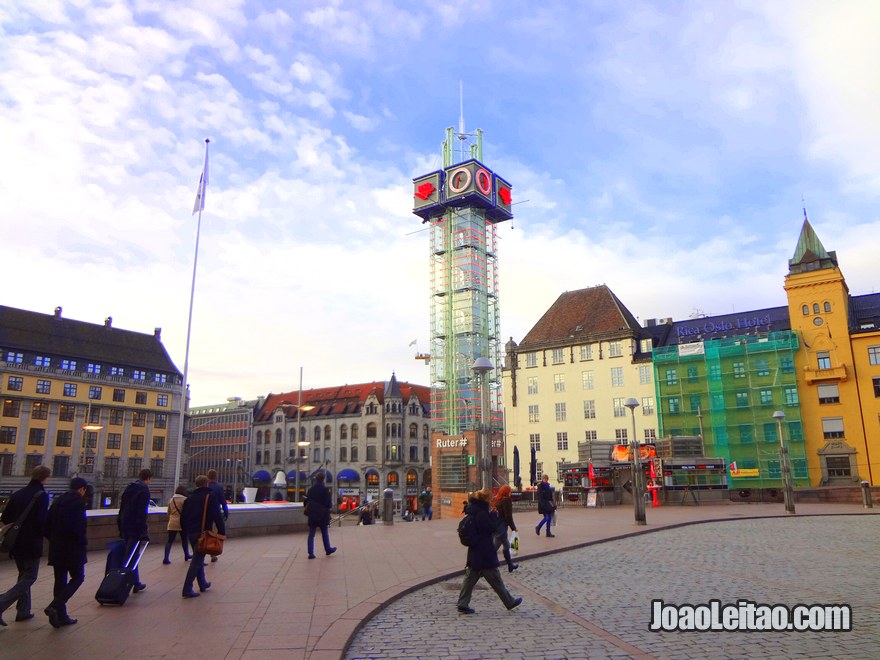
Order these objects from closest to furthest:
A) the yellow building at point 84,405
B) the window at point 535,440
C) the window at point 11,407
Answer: the window at point 11,407 < the window at point 535,440 < the yellow building at point 84,405

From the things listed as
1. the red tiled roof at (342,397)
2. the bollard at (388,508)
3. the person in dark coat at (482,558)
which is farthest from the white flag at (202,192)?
the red tiled roof at (342,397)

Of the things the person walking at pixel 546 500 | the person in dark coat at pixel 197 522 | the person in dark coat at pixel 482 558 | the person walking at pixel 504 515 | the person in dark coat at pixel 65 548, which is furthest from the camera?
the person walking at pixel 546 500

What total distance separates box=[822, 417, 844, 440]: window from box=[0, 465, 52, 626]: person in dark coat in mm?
57582

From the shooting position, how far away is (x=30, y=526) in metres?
8.13

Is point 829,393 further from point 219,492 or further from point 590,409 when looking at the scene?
point 219,492

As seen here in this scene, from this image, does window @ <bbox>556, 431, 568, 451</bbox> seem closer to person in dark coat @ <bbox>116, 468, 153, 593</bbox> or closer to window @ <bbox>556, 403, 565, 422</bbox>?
window @ <bbox>556, 403, 565, 422</bbox>

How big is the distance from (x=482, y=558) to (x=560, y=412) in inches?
2345

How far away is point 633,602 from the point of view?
32.5 feet

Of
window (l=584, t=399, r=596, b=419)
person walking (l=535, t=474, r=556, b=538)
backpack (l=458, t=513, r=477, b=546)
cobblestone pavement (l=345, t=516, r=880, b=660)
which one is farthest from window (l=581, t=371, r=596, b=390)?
backpack (l=458, t=513, r=477, b=546)

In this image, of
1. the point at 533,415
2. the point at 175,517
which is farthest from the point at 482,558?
the point at 533,415

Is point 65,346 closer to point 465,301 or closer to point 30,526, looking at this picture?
point 465,301

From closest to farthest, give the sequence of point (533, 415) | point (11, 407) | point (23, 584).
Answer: point (23, 584), point (11, 407), point (533, 415)

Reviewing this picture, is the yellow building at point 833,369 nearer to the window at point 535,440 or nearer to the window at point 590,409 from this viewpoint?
the window at point 590,409

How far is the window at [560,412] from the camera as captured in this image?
6694cm
